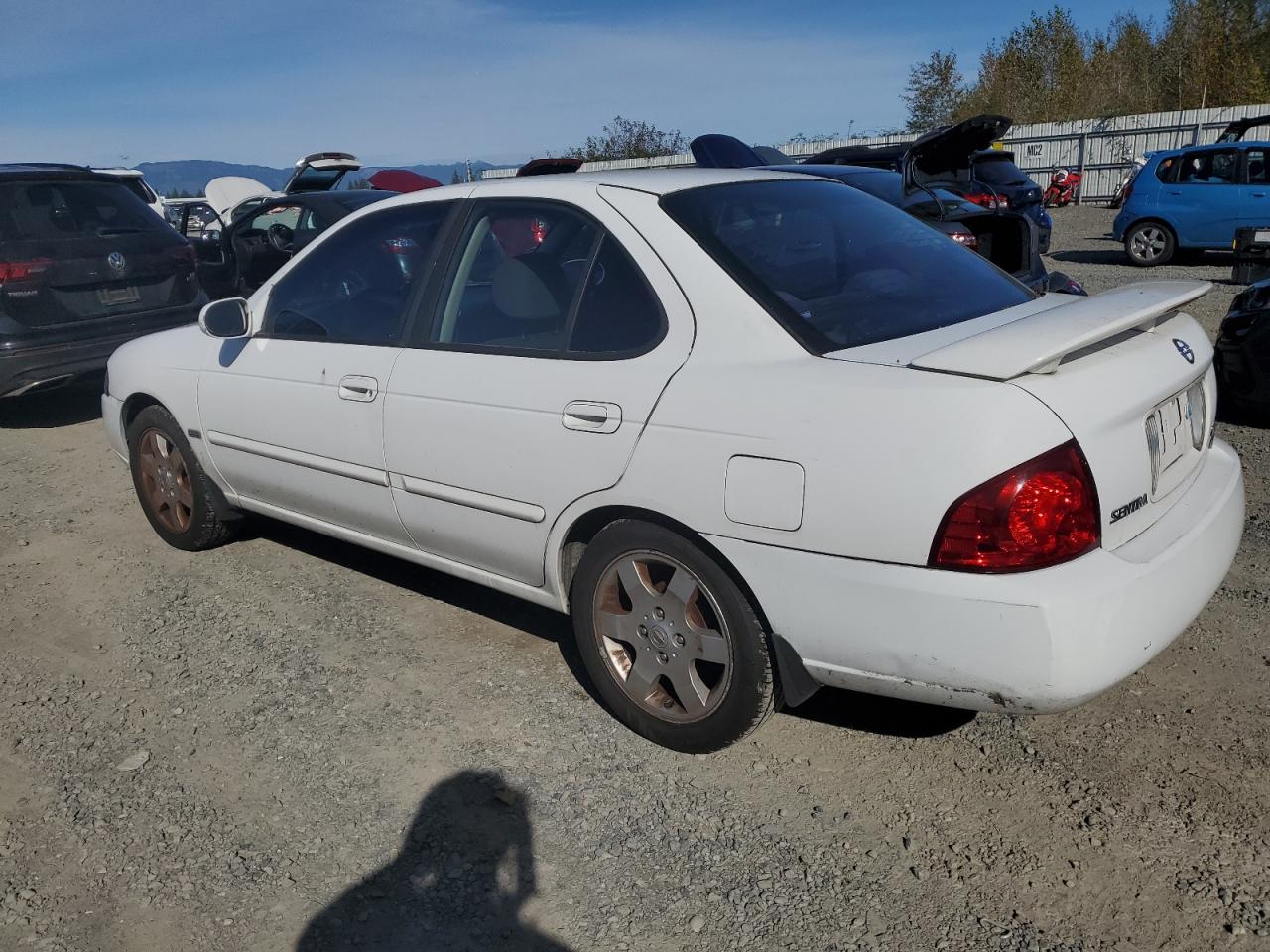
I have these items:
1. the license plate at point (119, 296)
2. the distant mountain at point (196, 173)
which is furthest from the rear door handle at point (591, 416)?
the distant mountain at point (196, 173)

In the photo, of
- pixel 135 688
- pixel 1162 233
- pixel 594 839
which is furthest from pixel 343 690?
pixel 1162 233

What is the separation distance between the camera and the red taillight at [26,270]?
23.2 feet

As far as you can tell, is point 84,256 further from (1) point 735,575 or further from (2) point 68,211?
(1) point 735,575

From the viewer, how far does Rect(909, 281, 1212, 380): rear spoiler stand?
240cm

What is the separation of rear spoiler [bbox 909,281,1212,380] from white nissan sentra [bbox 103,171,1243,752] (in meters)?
0.01

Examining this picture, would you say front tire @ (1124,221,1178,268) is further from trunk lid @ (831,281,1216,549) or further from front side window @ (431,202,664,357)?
front side window @ (431,202,664,357)

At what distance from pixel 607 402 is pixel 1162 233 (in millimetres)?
13592

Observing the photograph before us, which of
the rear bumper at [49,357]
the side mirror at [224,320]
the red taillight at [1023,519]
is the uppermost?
the side mirror at [224,320]

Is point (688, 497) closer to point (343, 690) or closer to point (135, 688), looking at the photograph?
point (343, 690)

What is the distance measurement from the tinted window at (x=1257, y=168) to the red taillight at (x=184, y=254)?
491 inches

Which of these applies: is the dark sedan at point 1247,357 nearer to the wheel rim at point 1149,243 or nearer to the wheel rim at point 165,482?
the wheel rim at point 165,482

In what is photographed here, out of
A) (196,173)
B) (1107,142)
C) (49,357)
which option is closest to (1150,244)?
(49,357)

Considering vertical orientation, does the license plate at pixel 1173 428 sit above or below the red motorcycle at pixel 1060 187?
above

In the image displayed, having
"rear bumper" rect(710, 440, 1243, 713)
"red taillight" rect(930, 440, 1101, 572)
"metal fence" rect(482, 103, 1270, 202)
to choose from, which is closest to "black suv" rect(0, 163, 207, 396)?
"rear bumper" rect(710, 440, 1243, 713)
